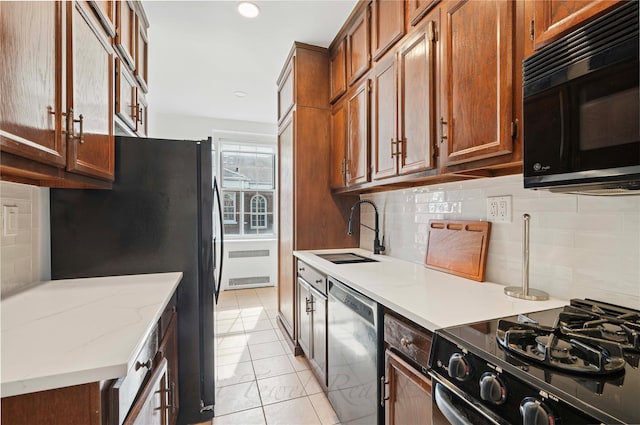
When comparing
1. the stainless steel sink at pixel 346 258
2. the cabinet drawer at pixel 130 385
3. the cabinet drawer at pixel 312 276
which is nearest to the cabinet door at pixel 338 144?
the stainless steel sink at pixel 346 258

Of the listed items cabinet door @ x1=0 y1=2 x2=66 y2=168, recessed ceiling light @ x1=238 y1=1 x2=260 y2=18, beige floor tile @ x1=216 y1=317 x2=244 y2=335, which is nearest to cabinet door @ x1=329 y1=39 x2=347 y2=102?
recessed ceiling light @ x1=238 y1=1 x2=260 y2=18

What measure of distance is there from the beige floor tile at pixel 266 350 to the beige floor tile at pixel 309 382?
383mm

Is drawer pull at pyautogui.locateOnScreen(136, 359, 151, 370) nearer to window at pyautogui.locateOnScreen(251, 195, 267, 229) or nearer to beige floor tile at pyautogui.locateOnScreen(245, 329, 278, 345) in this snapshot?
beige floor tile at pyautogui.locateOnScreen(245, 329, 278, 345)

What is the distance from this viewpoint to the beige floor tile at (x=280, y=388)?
1.96 metres

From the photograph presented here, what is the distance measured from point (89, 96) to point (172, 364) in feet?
4.30

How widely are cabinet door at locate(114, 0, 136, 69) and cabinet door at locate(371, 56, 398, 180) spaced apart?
1489 mm

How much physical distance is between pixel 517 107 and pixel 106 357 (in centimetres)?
147

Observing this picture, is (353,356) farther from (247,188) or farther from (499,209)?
(247,188)

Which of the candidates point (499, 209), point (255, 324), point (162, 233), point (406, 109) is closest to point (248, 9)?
point (406, 109)

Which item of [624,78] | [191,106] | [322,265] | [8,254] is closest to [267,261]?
[191,106]

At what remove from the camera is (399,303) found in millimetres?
1104

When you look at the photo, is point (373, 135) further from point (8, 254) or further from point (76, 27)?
point (8, 254)

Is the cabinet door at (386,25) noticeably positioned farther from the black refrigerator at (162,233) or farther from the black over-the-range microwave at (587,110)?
the black refrigerator at (162,233)

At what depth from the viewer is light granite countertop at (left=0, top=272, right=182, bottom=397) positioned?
68 cm
